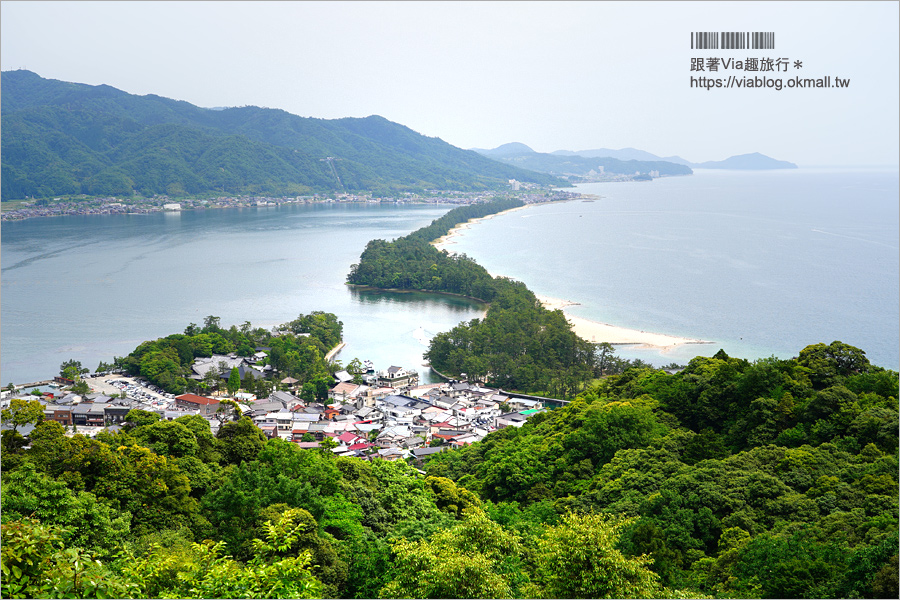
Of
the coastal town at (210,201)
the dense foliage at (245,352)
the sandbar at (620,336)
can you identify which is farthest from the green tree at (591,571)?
the coastal town at (210,201)

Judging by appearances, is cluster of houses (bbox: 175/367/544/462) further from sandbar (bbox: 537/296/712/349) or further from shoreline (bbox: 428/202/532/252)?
shoreline (bbox: 428/202/532/252)

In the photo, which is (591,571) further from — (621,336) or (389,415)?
(621,336)

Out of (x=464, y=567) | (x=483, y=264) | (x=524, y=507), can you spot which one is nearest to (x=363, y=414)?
(x=524, y=507)

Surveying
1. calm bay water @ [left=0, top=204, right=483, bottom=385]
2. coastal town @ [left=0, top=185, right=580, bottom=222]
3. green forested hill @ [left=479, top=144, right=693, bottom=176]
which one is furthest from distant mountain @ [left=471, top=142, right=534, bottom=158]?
calm bay water @ [left=0, top=204, right=483, bottom=385]

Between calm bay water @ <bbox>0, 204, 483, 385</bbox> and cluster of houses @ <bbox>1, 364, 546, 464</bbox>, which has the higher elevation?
calm bay water @ <bbox>0, 204, 483, 385</bbox>

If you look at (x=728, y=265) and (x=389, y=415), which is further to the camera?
(x=728, y=265)

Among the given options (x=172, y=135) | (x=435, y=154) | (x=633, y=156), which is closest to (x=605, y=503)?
(x=172, y=135)

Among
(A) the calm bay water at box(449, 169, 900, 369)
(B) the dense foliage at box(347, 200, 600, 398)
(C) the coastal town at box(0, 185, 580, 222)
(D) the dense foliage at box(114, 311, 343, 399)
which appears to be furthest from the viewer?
(C) the coastal town at box(0, 185, 580, 222)
